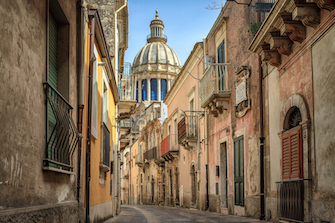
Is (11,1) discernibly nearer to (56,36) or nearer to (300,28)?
(56,36)

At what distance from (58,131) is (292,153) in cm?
545

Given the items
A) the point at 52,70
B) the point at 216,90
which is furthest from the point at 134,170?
the point at 52,70

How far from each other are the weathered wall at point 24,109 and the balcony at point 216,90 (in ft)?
34.3

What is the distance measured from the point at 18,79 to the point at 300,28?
6299 millimetres

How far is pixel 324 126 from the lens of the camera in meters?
7.40

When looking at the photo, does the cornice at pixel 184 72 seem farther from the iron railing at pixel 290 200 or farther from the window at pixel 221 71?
the iron railing at pixel 290 200

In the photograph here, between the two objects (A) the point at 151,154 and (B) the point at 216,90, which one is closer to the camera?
(B) the point at 216,90

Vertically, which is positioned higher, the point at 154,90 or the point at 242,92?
the point at 154,90

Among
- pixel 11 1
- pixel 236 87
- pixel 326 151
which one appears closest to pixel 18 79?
pixel 11 1

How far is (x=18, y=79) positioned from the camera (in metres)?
3.70

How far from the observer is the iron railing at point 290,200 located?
323 inches

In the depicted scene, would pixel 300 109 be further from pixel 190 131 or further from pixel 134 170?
pixel 134 170

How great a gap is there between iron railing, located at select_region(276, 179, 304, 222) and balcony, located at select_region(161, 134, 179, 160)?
16059 millimetres

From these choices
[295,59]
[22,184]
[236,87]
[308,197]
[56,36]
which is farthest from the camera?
[236,87]
